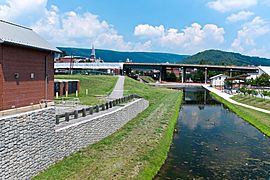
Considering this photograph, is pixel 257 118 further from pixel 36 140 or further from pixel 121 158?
pixel 36 140

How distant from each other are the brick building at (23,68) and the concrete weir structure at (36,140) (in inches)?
174

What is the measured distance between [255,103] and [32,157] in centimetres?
4115

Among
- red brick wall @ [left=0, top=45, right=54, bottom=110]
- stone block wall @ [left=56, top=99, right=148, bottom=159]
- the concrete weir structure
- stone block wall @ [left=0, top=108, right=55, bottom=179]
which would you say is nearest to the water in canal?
stone block wall @ [left=56, top=99, right=148, bottom=159]

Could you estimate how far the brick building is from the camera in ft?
64.3

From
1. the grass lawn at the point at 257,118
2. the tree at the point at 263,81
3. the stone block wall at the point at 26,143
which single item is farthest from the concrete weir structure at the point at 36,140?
the tree at the point at 263,81

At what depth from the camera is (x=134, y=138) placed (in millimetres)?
22156

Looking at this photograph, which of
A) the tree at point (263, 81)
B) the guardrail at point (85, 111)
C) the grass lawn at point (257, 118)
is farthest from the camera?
the tree at point (263, 81)

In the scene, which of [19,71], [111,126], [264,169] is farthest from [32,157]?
[264,169]

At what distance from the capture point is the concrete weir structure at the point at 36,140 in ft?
40.0

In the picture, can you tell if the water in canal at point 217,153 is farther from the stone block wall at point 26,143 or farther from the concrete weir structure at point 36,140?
the stone block wall at point 26,143

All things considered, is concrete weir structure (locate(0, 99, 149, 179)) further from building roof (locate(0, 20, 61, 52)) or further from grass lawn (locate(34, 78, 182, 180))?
building roof (locate(0, 20, 61, 52))

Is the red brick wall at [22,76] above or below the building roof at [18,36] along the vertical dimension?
below

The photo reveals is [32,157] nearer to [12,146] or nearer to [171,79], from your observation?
[12,146]

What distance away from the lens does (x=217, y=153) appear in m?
21.7
